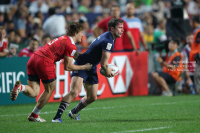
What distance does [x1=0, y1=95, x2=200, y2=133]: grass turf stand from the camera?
259 inches

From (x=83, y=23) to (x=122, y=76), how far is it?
7.93ft

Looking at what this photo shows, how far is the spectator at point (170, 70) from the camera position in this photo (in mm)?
12875

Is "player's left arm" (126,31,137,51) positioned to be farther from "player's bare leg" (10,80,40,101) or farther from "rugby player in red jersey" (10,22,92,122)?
"player's bare leg" (10,80,40,101)

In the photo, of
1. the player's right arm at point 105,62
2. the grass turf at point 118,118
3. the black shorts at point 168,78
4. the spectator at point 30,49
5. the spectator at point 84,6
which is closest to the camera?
the grass turf at point 118,118

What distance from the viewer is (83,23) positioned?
1376 centimetres

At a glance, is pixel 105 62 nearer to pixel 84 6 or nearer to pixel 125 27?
pixel 125 27

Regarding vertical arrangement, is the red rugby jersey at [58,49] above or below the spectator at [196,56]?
above

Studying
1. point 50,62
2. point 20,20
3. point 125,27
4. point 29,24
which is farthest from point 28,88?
point 29,24

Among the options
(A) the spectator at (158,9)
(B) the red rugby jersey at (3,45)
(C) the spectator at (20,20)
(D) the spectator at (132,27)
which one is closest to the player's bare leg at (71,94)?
(B) the red rugby jersey at (3,45)

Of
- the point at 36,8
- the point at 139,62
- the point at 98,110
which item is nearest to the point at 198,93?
the point at 139,62

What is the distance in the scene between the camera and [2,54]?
1077cm

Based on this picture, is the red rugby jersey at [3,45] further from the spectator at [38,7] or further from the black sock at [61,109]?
the spectator at [38,7]

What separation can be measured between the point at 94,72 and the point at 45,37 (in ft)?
13.9

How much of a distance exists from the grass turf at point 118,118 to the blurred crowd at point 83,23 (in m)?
2.41
